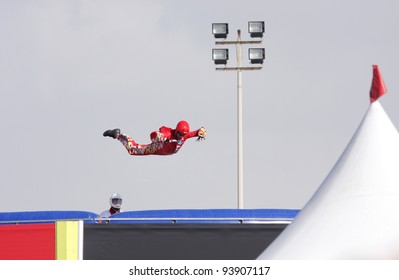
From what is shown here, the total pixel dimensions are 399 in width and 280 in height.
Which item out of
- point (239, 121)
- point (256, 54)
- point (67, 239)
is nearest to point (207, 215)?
point (67, 239)

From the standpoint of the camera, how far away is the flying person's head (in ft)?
65.5

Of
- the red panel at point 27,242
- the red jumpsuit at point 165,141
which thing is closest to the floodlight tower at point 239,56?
the red jumpsuit at point 165,141

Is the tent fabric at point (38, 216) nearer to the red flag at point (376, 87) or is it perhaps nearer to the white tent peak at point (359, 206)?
the white tent peak at point (359, 206)

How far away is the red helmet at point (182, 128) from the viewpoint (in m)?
20.0

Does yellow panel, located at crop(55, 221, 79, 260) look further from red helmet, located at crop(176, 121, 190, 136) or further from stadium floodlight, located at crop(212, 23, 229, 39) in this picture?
stadium floodlight, located at crop(212, 23, 229, 39)

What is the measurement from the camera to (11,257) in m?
15.5

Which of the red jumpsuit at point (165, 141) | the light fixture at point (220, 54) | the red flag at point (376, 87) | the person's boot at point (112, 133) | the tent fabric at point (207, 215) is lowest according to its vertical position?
the tent fabric at point (207, 215)

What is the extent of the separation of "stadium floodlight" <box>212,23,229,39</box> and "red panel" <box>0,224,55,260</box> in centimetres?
1616

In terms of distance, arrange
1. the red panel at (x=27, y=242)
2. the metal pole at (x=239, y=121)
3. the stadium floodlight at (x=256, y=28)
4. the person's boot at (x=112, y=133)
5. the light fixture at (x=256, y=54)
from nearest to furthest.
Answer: the red panel at (x=27, y=242) < the person's boot at (x=112, y=133) < the light fixture at (x=256, y=54) < the stadium floodlight at (x=256, y=28) < the metal pole at (x=239, y=121)

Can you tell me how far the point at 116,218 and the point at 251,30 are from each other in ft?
51.9

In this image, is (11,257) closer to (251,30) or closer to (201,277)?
(201,277)

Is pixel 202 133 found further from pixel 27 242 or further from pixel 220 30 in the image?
pixel 220 30

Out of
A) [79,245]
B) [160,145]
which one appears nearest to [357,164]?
[79,245]

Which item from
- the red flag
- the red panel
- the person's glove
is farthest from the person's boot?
the red flag
